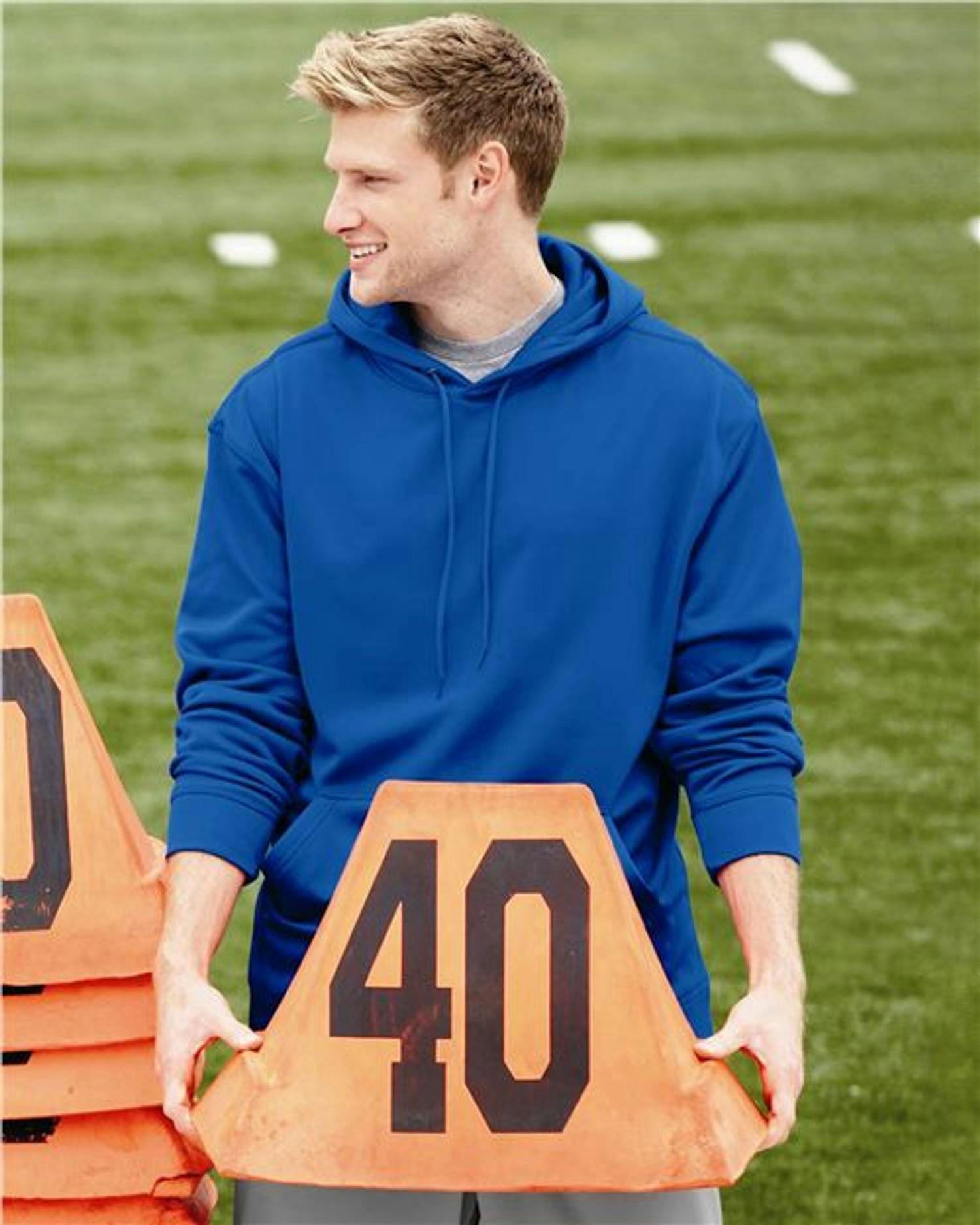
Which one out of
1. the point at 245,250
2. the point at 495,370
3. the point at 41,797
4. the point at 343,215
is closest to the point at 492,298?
the point at 495,370

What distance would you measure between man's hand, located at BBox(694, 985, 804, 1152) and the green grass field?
1.77 metres

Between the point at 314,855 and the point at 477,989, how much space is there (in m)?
0.34

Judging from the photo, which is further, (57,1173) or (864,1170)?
(864,1170)

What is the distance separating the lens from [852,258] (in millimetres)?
9781

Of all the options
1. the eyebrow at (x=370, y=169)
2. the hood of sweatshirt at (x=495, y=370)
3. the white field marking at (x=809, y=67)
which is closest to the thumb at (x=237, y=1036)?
the hood of sweatshirt at (x=495, y=370)

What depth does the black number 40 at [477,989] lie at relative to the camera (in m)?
2.78

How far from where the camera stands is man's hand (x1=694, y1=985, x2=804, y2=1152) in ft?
9.41

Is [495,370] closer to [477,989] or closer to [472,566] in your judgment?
[472,566]

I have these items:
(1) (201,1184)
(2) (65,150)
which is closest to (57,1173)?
(1) (201,1184)

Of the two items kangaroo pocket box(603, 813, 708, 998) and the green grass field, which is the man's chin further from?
the green grass field

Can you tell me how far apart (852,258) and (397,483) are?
692 cm

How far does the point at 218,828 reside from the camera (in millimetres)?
3037

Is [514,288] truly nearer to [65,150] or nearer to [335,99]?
[335,99]

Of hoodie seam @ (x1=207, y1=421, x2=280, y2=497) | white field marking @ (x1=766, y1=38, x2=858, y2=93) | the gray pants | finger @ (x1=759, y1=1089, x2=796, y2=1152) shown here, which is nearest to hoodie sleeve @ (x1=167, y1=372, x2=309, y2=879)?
hoodie seam @ (x1=207, y1=421, x2=280, y2=497)
